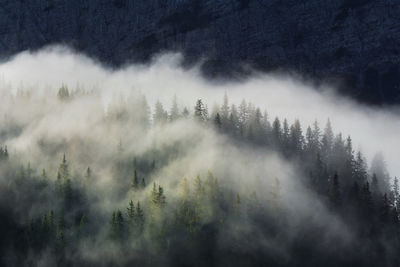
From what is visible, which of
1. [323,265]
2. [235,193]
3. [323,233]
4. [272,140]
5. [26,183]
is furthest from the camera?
[272,140]

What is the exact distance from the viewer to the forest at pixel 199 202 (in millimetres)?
141000

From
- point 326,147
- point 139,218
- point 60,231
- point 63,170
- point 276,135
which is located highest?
point 276,135

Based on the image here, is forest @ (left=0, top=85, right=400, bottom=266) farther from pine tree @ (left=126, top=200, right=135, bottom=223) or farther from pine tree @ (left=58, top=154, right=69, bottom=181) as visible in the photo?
pine tree @ (left=58, top=154, right=69, bottom=181)

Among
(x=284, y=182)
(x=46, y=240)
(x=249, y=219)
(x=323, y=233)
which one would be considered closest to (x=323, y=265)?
(x=323, y=233)

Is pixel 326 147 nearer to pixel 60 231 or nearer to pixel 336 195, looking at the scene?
pixel 336 195

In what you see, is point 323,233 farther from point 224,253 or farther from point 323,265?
point 224,253

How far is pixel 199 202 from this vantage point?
15062 centimetres

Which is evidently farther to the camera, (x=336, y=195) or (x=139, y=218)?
(x=336, y=195)

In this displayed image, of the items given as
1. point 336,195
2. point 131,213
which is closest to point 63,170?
point 131,213

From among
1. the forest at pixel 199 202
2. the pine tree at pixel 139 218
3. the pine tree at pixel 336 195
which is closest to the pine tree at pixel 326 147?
the forest at pixel 199 202

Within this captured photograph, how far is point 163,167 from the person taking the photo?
17612cm

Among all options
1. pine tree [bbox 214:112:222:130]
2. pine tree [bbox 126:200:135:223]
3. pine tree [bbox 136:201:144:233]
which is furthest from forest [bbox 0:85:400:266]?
pine tree [bbox 214:112:222:130]

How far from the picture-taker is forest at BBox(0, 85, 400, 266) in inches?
5551

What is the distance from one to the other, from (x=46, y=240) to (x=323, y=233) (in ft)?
238
